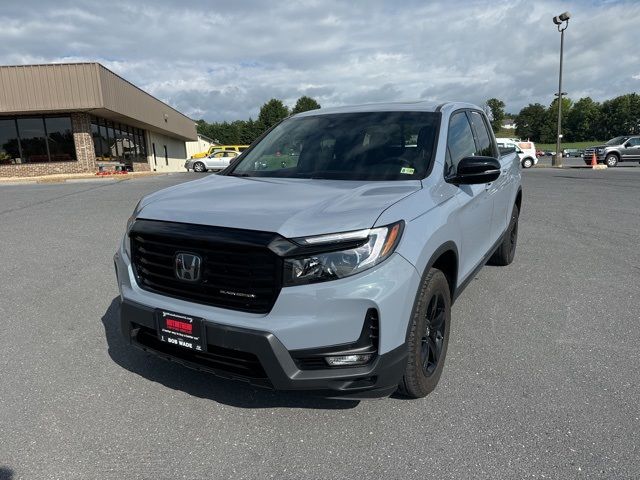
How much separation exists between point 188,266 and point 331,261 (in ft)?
2.53

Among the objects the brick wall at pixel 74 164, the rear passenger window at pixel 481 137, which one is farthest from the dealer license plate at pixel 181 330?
the brick wall at pixel 74 164

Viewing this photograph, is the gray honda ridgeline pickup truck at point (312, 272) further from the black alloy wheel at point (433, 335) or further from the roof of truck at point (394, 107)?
the roof of truck at point (394, 107)

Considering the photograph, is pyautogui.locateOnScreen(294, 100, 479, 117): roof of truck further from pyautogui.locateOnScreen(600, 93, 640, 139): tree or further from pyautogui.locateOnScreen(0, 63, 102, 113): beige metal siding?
pyautogui.locateOnScreen(600, 93, 640, 139): tree

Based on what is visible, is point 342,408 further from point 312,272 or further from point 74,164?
point 74,164

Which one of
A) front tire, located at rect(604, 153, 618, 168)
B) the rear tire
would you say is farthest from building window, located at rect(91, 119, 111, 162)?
front tire, located at rect(604, 153, 618, 168)

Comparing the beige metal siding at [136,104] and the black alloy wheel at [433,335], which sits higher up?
the beige metal siding at [136,104]

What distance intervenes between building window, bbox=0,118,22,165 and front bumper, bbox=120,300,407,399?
94.3ft

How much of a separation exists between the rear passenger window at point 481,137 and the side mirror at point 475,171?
44.8 inches

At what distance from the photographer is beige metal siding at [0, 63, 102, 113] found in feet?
77.8

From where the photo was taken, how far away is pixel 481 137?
15.1 feet

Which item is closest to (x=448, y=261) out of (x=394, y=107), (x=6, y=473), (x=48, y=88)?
(x=394, y=107)

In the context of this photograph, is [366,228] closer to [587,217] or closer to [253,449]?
[253,449]

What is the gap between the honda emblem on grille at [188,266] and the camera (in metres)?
2.41

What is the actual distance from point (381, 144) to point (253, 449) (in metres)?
2.18
